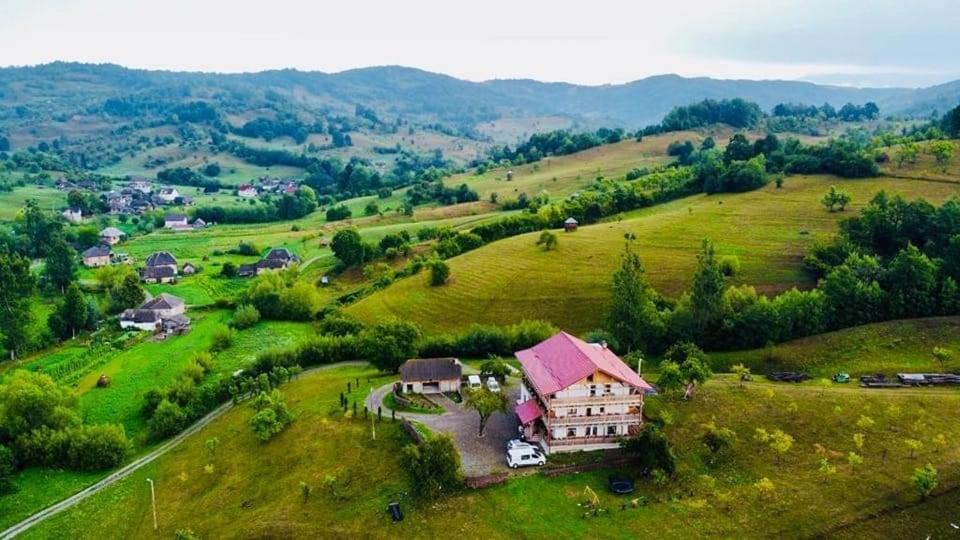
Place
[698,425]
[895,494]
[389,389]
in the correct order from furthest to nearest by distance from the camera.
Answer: [389,389] < [698,425] < [895,494]

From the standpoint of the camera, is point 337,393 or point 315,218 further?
point 315,218

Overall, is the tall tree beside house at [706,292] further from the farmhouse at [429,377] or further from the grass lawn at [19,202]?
the grass lawn at [19,202]

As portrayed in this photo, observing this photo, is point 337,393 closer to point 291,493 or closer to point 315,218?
point 291,493

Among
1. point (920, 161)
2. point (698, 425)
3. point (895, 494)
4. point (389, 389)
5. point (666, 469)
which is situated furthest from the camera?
point (920, 161)

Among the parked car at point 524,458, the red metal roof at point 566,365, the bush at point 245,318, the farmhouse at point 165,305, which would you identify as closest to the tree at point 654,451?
the red metal roof at point 566,365

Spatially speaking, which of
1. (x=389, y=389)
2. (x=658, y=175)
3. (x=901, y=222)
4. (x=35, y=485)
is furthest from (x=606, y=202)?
(x=35, y=485)

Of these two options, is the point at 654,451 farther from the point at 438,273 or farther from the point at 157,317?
the point at 157,317

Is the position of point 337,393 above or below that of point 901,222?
below
